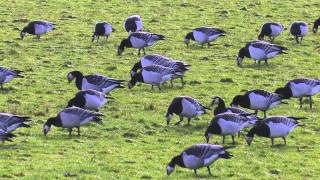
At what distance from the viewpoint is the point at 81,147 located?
21.4 m

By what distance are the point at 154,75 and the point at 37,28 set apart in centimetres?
1147

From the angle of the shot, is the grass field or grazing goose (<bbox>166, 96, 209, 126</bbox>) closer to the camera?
the grass field

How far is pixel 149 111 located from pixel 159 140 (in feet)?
11.5

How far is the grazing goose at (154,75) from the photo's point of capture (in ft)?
92.1

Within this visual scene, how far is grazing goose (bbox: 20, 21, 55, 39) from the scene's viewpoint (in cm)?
3778

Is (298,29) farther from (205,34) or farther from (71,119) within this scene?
(71,119)

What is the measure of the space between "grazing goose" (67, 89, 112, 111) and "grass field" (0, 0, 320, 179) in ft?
2.07

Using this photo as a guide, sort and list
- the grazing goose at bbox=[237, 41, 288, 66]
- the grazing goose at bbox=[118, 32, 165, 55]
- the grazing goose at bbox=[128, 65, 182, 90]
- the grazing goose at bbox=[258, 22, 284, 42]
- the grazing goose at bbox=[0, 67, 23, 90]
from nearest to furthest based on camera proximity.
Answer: the grazing goose at bbox=[0, 67, 23, 90] < the grazing goose at bbox=[128, 65, 182, 90] < the grazing goose at bbox=[237, 41, 288, 66] < the grazing goose at bbox=[118, 32, 165, 55] < the grazing goose at bbox=[258, 22, 284, 42]

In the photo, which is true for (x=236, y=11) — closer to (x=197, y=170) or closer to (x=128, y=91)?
(x=128, y=91)

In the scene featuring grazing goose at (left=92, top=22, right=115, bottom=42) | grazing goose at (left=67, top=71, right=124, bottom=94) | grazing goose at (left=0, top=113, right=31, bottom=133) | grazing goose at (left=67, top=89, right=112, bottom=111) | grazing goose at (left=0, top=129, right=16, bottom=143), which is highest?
grazing goose at (left=92, top=22, right=115, bottom=42)

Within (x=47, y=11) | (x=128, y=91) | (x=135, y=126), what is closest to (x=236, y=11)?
(x=47, y=11)

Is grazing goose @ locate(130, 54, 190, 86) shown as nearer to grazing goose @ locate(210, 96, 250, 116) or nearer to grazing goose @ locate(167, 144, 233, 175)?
grazing goose @ locate(210, 96, 250, 116)

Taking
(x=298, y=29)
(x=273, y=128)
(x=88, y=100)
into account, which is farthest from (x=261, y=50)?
(x=273, y=128)

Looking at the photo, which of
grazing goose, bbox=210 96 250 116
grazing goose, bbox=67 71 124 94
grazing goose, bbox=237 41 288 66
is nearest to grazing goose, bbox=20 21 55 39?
grazing goose, bbox=237 41 288 66
